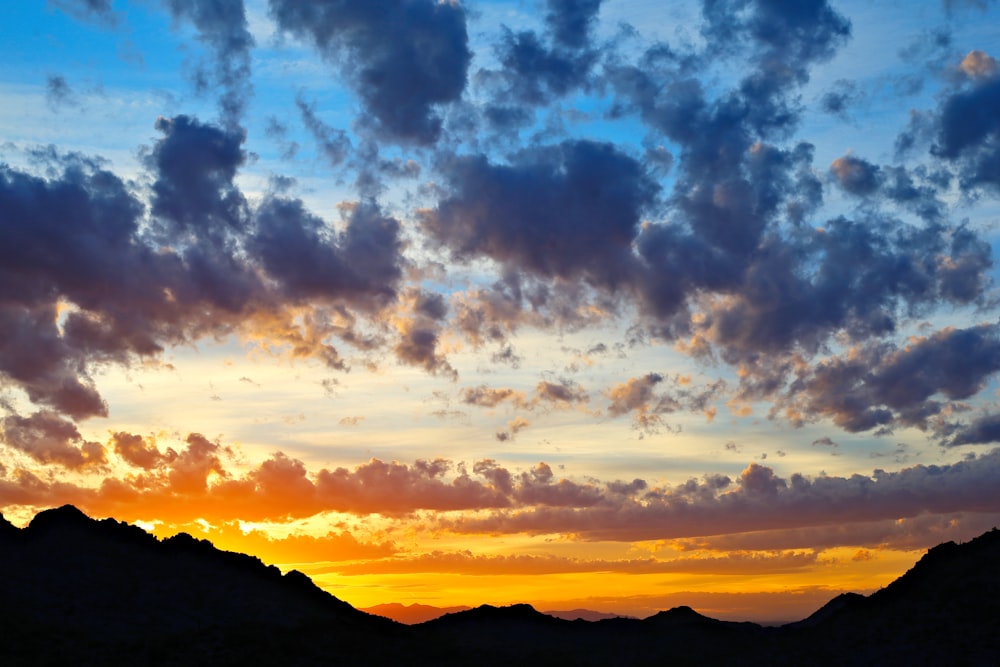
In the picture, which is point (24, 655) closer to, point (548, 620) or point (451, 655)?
point (451, 655)

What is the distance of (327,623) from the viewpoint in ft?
208

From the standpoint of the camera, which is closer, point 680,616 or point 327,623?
point 327,623

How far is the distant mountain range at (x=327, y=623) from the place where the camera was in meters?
56.4

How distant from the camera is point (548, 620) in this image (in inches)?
2763

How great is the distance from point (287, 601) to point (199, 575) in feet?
21.8

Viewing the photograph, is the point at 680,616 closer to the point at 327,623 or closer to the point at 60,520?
the point at 327,623

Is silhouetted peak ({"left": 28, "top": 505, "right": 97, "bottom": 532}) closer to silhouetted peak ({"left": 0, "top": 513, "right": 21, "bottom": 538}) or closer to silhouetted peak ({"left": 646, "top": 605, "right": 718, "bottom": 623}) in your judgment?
silhouetted peak ({"left": 0, "top": 513, "right": 21, "bottom": 538})

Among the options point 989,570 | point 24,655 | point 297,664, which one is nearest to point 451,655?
point 297,664

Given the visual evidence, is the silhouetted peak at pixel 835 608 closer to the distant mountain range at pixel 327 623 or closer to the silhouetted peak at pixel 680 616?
the distant mountain range at pixel 327 623

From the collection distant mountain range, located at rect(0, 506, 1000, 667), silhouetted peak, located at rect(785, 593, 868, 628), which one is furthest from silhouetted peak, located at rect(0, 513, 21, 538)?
silhouetted peak, located at rect(785, 593, 868, 628)

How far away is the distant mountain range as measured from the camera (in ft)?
185

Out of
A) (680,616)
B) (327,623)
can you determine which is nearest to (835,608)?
(680,616)

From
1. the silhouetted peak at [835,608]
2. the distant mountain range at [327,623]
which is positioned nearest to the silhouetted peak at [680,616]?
the distant mountain range at [327,623]

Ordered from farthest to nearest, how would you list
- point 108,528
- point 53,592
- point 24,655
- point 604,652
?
point 108,528 → point 604,652 → point 53,592 → point 24,655
